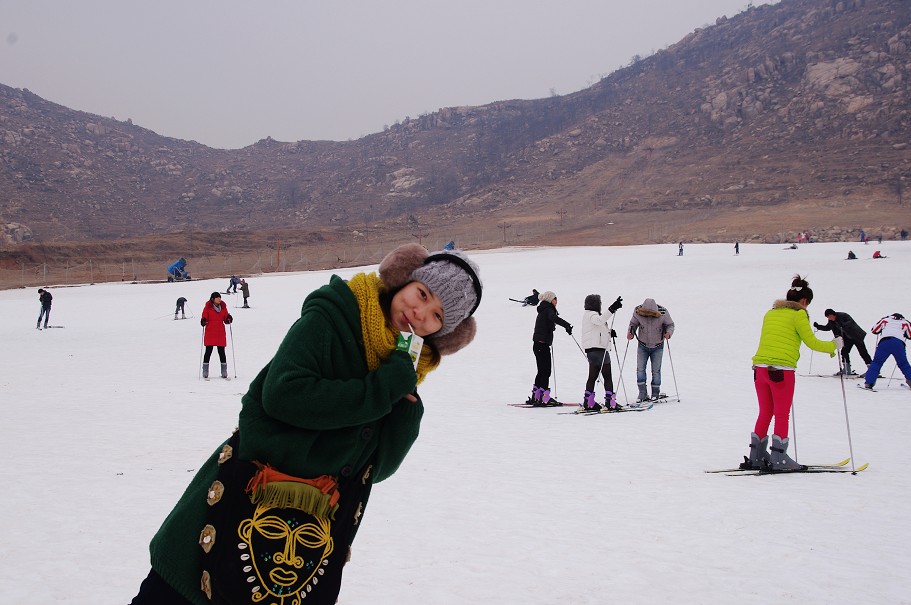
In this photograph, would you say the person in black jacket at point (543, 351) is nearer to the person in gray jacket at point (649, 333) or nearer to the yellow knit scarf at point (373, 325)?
the person in gray jacket at point (649, 333)

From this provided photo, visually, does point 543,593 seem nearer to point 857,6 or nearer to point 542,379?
point 542,379

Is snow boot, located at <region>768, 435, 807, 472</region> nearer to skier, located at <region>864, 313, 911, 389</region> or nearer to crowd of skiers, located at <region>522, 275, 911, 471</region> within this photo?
crowd of skiers, located at <region>522, 275, 911, 471</region>

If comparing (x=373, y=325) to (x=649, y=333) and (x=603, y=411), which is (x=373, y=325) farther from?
(x=649, y=333)

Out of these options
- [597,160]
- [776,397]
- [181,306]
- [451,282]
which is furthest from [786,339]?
[597,160]

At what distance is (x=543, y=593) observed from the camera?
4473 millimetres

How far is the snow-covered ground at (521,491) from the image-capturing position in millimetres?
4664

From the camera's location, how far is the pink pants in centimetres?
740

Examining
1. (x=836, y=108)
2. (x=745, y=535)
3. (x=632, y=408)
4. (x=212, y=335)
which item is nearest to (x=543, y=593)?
(x=745, y=535)

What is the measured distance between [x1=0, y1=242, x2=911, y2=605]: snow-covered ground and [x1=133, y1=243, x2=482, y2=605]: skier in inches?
93.9

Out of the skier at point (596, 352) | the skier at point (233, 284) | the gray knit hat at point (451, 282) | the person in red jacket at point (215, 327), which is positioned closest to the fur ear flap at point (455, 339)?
the gray knit hat at point (451, 282)

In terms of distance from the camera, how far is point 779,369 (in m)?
7.41

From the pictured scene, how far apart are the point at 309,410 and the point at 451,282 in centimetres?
63

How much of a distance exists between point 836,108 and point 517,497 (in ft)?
334

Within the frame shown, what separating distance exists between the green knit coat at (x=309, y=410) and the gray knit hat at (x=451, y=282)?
254 millimetres
